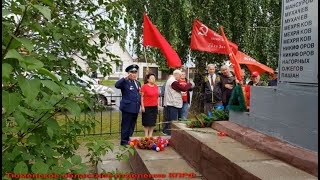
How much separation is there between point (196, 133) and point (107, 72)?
5.49 ft

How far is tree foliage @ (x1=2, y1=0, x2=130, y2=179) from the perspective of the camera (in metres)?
1.13

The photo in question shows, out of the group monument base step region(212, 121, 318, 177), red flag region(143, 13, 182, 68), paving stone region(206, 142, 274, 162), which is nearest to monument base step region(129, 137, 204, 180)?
paving stone region(206, 142, 274, 162)

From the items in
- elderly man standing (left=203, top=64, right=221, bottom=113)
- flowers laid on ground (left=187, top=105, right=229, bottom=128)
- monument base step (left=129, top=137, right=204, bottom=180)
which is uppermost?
elderly man standing (left=203, top=64, right=221, bottom=113)

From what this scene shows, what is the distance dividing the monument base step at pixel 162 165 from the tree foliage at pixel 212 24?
5.16 metres

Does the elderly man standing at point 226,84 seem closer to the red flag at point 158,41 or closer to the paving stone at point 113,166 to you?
the red flag at point 158,41

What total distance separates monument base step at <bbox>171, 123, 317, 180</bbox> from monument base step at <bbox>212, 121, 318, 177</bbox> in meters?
0.05

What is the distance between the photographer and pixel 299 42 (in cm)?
312

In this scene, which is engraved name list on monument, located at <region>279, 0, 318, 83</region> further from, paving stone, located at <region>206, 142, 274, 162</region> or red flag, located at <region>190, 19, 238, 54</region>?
red flag, located at <region>190, 19, 238, 54</region>

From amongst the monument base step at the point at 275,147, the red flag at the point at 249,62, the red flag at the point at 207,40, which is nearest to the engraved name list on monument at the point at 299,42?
the monument base step at the point at 275,147

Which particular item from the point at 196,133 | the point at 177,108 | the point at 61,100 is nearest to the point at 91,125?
the point at 61,100

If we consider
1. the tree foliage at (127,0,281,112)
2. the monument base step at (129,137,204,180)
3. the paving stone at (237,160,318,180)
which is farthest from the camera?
the tree foliage at (127,0,281,112)

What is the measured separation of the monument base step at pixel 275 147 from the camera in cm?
260

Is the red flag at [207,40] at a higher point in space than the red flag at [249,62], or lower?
higher

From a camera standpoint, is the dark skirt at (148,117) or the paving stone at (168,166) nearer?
the paving stone at (168,166)
